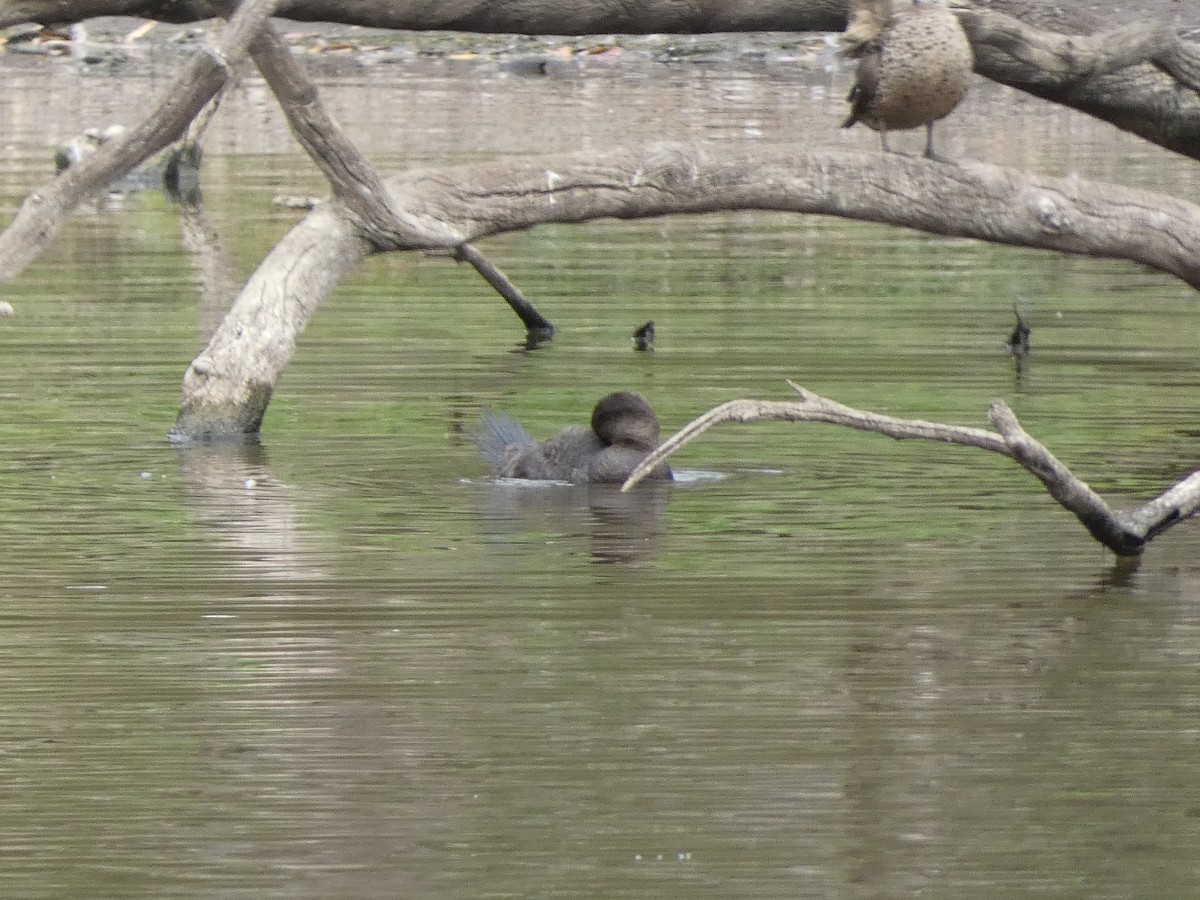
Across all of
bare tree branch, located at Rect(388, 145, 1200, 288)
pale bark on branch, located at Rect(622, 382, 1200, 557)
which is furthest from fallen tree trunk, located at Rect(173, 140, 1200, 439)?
pale bark on branch, located at Rect(622, 382, 1200, 557)

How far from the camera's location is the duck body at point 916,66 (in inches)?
376

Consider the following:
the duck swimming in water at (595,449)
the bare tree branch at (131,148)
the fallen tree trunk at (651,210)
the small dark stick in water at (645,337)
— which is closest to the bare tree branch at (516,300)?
the small dark stick in water at (645,337)

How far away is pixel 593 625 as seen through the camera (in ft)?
24.5

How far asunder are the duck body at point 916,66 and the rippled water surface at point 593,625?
1373 millimetres

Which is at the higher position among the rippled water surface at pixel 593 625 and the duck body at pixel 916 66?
the duck body at pixel 916 66

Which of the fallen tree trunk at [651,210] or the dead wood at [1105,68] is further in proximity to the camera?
the fallen tree trunk at [651,210]

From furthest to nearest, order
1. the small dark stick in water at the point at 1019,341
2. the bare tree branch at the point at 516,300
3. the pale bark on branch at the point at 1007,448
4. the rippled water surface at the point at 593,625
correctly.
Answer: the bare tree branch at the point at 516,300, the small dark stick in water at the point at 1019,341, the pale bark on branch at the point at 1007,448, the rippled water surface at the point at 593,625

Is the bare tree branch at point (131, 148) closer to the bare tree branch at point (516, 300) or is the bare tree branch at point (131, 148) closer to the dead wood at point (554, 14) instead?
the dead wood at point (554, 14)

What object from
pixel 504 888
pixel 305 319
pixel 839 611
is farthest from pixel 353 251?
pixel 504 888

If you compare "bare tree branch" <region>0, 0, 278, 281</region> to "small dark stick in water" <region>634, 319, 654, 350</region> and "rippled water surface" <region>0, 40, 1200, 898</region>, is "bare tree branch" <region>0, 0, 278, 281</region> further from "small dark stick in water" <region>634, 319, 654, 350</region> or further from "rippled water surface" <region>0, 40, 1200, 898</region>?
"small dark stick in water" <region>634, 319, 654, 350</region>

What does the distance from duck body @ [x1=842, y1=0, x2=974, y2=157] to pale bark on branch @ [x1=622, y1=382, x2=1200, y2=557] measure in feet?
6.09

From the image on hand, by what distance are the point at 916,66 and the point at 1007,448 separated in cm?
220

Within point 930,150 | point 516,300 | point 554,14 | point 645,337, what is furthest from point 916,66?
point 516,300

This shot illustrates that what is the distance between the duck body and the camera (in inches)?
376
